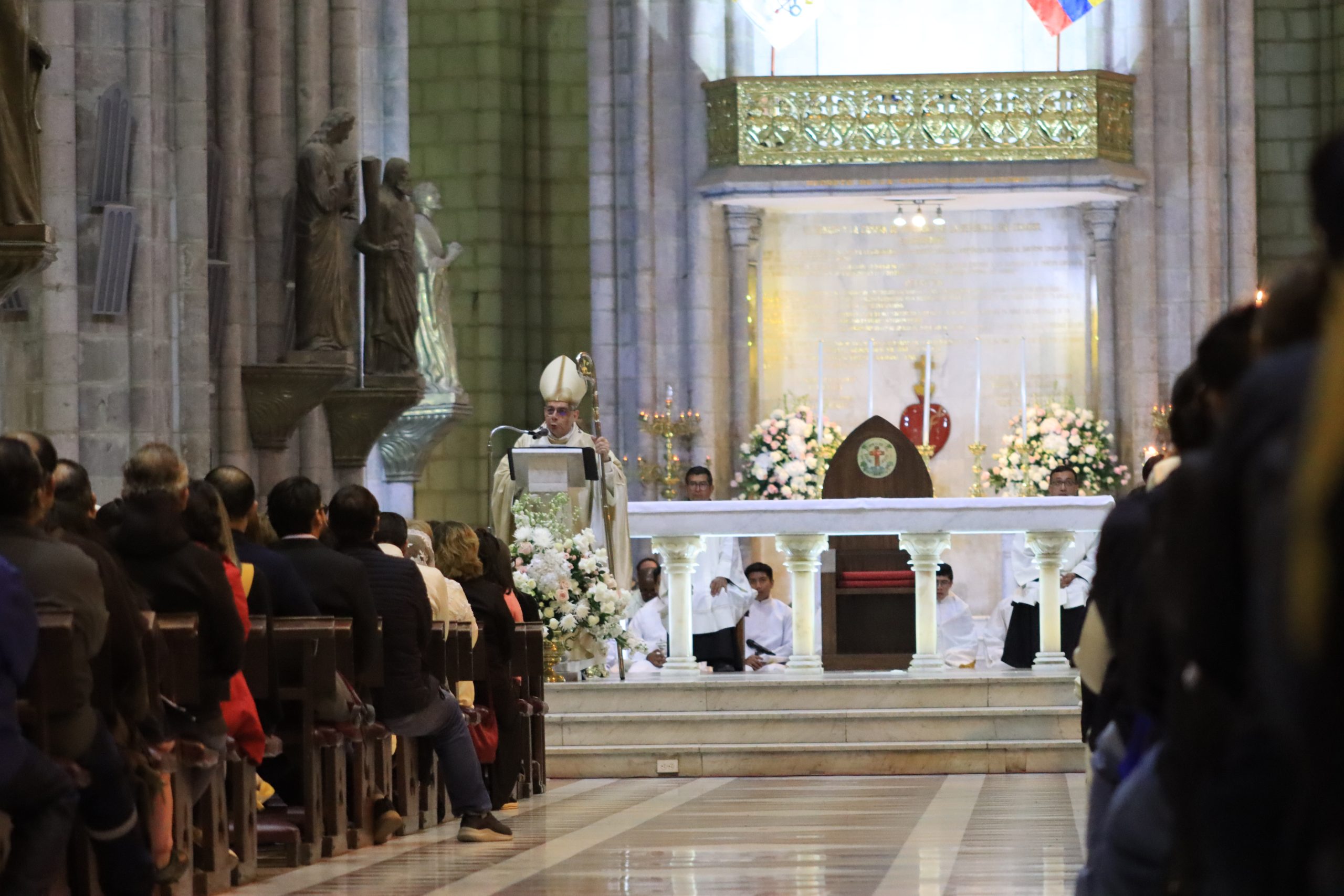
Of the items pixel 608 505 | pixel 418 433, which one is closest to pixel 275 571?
pixel 608 505

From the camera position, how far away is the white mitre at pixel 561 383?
1353 cm

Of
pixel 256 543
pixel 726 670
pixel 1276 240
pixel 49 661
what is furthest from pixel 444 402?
pixel 49 661

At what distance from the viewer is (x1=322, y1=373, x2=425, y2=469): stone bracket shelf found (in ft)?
49.4

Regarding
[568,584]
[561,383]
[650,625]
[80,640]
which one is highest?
[561,383]

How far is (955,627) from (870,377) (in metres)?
5.61

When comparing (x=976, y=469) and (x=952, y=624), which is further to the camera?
(x=976, y=469)

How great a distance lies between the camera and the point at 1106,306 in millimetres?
20188

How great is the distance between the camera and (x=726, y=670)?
47.3 ft

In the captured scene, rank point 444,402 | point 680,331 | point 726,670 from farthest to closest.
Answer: point 680,331 → point 444,402 → point 726,670

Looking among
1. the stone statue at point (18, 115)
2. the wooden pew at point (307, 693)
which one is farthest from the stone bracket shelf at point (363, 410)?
the wooden pew at point (307, 693)

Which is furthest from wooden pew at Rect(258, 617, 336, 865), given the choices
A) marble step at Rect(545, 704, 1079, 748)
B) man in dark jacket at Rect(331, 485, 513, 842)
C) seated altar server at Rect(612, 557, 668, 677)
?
seated altar server at Rect(612, 557, 668, 677)

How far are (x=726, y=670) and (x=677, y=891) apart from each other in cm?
730

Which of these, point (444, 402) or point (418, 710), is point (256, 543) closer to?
point (418, 710)

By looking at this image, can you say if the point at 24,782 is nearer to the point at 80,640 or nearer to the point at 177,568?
the point at 80,640
